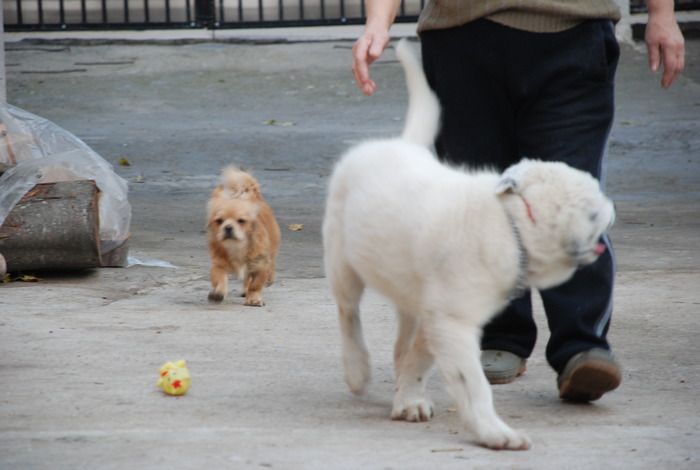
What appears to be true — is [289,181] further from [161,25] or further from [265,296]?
[161,25]

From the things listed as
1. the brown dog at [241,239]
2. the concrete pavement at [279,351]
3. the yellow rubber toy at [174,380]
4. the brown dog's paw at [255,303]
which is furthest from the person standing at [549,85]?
the brown dog at [241,239]

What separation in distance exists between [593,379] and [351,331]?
0.80m

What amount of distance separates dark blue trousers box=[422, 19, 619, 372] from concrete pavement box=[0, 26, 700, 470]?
0.33 m

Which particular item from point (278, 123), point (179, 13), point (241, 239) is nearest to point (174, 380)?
point (241, 239)

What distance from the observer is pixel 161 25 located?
44.1 ft

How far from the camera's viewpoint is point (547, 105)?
3.30m

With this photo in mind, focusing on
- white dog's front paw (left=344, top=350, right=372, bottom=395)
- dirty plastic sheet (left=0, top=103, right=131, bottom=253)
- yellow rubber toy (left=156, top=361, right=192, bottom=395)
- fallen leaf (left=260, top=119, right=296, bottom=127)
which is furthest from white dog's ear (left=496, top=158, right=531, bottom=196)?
fallen leaf (left=260, top=119, right=296, bottom=127)

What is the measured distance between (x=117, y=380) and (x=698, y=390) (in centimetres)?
205

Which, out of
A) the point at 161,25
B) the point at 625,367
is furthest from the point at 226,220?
the point at 161,25

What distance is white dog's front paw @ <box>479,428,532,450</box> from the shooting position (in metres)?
2.66

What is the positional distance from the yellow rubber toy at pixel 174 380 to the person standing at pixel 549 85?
1.14 metres

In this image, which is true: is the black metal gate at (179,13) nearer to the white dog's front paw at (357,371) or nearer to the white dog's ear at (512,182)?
the white dog's front paw at (357,371)

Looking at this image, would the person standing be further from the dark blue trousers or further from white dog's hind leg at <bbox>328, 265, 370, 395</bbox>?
white dog's hind leg at <bbox>328, 265, 370, 395</bbox>

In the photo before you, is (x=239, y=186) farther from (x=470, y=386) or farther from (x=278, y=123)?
(x=278, y=123)
